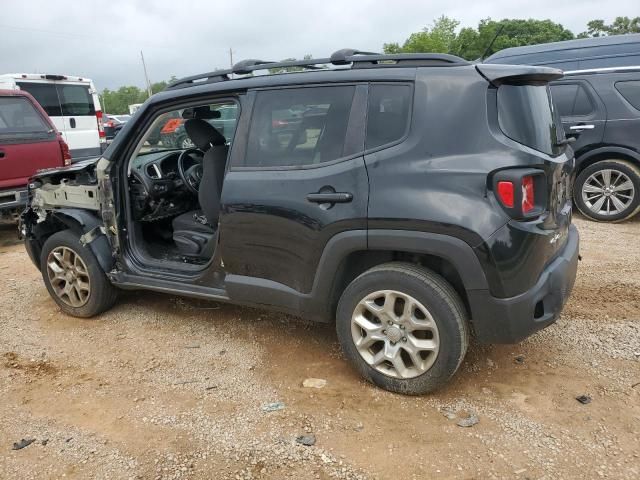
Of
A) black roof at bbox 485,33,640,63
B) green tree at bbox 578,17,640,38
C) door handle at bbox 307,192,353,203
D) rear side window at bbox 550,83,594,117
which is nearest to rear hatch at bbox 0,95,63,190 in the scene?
door handle at bbox 307,192,353,203

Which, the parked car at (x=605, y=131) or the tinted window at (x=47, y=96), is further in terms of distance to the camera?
the tinted window at (x=47, y=96)

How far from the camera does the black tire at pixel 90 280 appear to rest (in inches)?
156

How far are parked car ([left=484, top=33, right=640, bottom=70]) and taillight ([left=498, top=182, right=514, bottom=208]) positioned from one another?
585 cm

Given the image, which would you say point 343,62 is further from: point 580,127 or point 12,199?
point 12,199

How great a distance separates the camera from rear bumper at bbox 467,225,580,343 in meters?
2.61

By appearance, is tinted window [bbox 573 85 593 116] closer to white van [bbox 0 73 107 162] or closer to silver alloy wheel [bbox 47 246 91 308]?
silver alloy wheel [bbox 47 246 91 308]

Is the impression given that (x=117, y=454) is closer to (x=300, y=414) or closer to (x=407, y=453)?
(x=300, y=414)

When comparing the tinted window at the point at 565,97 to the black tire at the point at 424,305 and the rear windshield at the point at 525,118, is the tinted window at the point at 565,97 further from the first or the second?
the black tire at the point at 424,305

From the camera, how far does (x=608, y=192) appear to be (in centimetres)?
667

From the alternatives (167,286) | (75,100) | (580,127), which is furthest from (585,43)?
(75,100)

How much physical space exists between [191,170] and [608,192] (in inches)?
207

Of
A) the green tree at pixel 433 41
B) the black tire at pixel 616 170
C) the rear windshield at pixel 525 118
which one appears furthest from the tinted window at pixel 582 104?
the green tree at pixel 433 41

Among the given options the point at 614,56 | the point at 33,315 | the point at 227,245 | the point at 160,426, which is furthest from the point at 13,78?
the point at 614,56

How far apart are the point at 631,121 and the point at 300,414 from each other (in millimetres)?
5891
